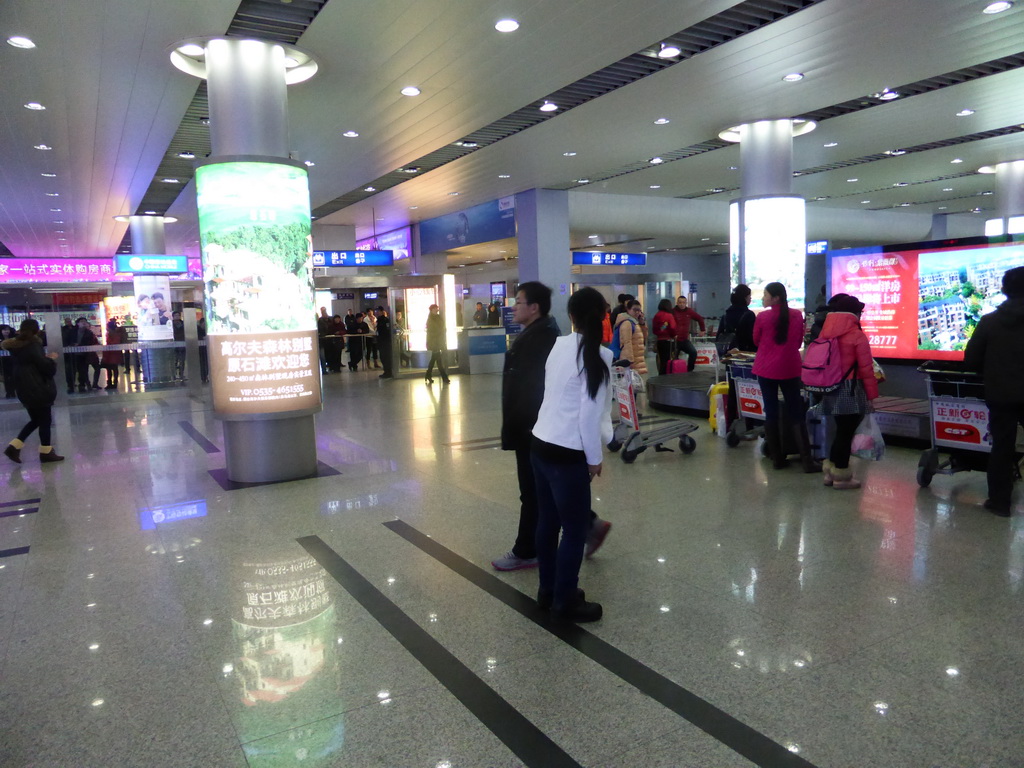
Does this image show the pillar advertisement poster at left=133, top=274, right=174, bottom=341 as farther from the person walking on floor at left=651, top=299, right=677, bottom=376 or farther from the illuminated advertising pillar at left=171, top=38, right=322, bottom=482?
the illuminated advertising pillar at left=171, top=38, right=322, bottom=482

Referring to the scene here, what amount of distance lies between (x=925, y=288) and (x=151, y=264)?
15.6 m

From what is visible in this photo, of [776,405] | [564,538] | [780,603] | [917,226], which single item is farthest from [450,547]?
[917,226]

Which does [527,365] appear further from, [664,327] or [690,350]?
[690,350]

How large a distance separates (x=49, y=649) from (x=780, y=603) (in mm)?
3464

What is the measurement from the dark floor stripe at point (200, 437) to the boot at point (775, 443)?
5795 mm

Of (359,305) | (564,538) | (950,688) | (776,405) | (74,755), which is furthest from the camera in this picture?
(359,305)

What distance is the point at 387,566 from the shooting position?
4.18m

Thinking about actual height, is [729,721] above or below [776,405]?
below

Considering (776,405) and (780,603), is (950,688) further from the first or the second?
(776,405)

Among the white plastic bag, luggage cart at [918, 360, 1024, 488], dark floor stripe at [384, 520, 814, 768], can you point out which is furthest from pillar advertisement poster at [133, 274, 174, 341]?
luggage cart at [918, 360, 1024, 488]

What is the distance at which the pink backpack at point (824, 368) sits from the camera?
5.32 meters

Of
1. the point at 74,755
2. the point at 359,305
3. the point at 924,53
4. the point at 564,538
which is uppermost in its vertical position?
the point at 924,53

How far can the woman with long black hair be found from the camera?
10.1 feet

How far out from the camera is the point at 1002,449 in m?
4.66
